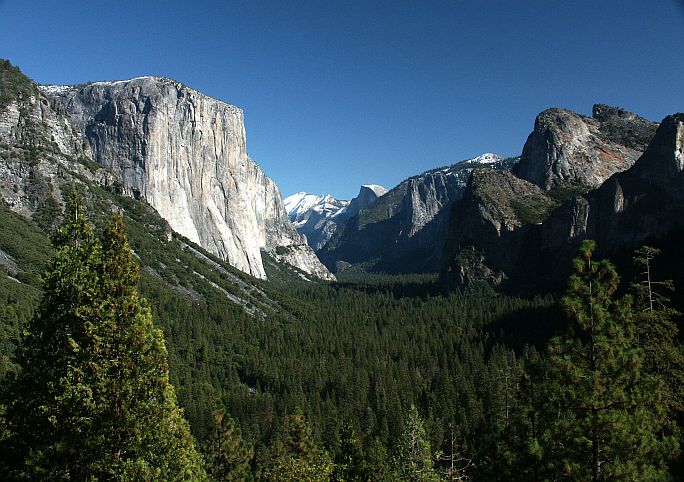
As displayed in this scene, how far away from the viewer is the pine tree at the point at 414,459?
25094 millimetres

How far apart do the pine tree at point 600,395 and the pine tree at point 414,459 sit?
35.2 ft

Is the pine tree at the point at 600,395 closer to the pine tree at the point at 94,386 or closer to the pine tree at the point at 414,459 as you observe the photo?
the pine tree at the point at 414,459

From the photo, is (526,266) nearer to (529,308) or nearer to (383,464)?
(529,308)

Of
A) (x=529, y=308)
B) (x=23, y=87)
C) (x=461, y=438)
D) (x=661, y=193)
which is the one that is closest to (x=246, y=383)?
(x=461, y=438)

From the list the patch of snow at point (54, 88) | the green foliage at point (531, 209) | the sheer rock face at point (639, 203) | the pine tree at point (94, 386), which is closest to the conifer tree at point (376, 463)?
the pine tree at point (94, 386)

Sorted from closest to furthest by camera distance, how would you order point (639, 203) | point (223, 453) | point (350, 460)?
point (350, 460)
point (223, 453)
point (639, 203)

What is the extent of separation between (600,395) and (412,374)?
71.4 meters

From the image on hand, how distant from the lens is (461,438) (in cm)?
5678

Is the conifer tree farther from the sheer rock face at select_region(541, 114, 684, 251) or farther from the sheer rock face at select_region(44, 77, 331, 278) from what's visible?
the sheer rock face at select_region(44, 77, 331, 278)

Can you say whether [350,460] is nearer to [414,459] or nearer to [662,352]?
[414,459]

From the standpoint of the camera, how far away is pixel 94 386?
13172 millimetres

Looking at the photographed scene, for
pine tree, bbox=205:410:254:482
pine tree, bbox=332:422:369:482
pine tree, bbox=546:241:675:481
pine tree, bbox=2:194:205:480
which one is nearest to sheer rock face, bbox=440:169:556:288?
pine tree, bbox=332:422:369:482

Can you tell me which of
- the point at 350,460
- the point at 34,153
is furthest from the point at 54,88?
the point at 350,460

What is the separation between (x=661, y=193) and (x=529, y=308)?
53581 mm
